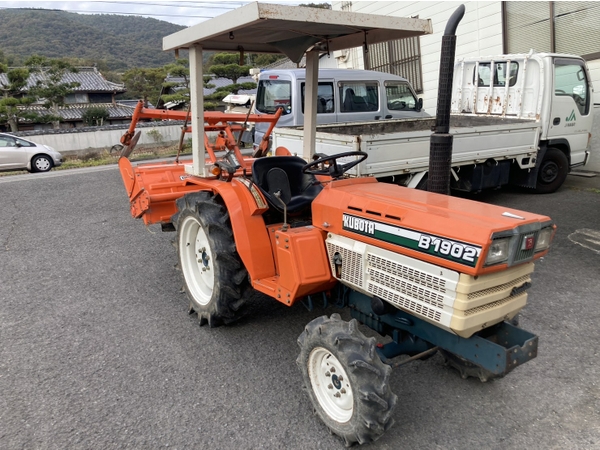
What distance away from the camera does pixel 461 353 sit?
2383mm

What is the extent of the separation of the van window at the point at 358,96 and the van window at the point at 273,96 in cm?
99

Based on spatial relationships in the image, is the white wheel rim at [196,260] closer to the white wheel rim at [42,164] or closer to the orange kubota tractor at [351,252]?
the orange kubota tractor at [351,252]

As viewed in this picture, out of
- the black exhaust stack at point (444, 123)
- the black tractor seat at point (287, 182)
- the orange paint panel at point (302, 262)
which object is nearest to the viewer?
the orange paint panel at point (302, 262)

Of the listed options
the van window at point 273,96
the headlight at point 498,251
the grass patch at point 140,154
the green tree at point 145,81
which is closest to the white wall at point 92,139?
the grass patch at point 140,154

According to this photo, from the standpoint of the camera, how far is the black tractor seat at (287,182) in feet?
10.5

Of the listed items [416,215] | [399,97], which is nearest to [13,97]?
[399,97]

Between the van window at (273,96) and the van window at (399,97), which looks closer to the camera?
the van window at (273,96)

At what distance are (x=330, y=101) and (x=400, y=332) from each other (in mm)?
6522

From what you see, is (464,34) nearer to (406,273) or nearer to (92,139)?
(406,273)

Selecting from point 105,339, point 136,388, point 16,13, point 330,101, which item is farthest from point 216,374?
point 16,13

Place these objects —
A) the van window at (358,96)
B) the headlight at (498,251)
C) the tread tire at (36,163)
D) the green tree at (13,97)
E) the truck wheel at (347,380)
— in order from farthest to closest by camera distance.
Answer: the green tree at (13,97), the tread tire at (36,163), the van window at (358,96), the truck wheel at (347,380), the headlight at (498,251)

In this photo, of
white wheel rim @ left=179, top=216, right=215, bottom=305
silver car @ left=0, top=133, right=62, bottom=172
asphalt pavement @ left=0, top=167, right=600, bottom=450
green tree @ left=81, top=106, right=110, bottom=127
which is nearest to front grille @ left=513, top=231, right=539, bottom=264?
asphalt pavement @ left=0, top=167, right=600, bottom=450

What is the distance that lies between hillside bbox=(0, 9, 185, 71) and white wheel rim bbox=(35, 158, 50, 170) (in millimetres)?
44080

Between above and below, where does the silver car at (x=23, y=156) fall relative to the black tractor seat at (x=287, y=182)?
above
